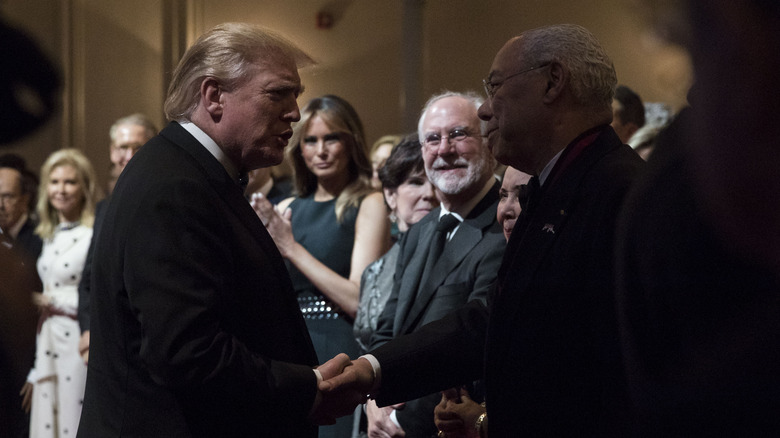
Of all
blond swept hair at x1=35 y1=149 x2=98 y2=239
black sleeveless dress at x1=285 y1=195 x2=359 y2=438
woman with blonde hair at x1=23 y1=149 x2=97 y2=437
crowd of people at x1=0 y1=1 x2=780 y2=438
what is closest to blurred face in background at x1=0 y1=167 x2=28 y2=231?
blond swept hair at x1=35 y1=149 x2=98 y2=239

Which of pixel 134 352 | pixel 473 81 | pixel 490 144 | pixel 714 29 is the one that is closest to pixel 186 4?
pixel 473 81

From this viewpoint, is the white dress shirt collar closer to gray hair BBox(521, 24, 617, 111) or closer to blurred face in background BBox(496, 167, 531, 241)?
gray hair BBox(521, 24, 617, 111)

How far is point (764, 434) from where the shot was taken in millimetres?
660

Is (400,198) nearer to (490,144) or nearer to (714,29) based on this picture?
(490,144)

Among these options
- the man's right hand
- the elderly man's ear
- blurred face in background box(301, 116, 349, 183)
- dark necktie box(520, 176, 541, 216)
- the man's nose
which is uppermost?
the elderly man's ear

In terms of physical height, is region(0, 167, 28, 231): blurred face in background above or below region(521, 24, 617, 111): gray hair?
below

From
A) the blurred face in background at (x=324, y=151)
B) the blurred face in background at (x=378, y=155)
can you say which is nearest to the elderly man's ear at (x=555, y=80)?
the blurred face in background at (x=324, y=151)

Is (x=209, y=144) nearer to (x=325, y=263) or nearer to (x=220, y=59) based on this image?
(x=220, y=59)

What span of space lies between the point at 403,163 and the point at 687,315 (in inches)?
108

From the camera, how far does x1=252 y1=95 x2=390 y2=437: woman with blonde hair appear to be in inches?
129

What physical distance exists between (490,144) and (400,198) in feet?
4.54

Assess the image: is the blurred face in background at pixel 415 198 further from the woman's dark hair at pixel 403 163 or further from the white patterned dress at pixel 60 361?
the white patterned dress at pixel 60 361

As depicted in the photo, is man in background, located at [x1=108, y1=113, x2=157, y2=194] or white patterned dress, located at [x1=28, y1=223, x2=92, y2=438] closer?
man in background, located at [x1=108, y1=113, x2=157, y2=194]

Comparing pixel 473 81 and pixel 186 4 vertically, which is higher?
pixel 186 4
